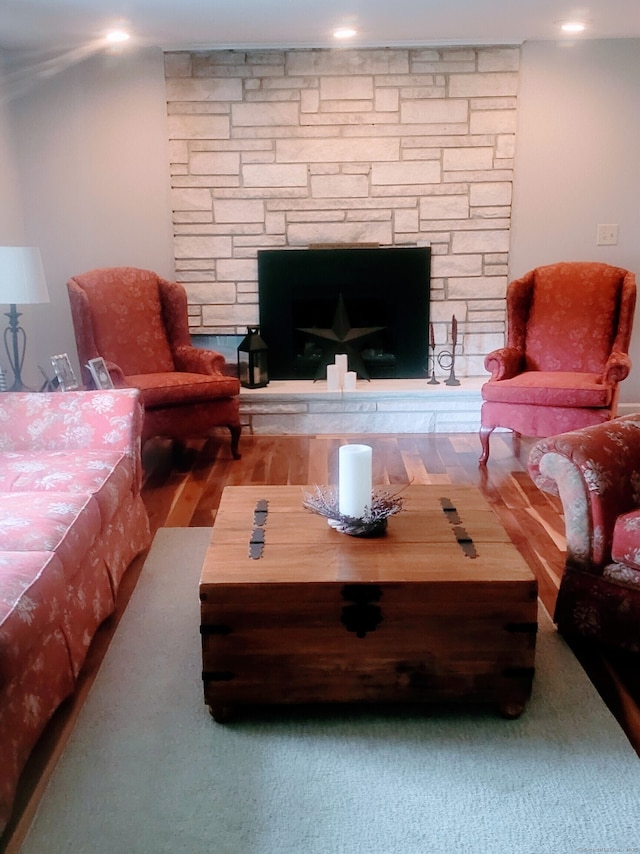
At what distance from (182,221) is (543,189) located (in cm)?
219

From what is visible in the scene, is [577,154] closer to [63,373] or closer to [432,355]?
[432,355]

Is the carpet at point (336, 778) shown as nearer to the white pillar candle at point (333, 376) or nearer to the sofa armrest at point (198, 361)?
the sofa armrest at point (198, 361)

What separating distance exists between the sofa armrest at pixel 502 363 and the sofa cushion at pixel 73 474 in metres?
2.12

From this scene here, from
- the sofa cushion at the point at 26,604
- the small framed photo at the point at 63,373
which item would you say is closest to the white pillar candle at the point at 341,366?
the small framed photo at the point at 63,373

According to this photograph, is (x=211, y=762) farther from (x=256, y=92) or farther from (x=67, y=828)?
(x=256, y=92)

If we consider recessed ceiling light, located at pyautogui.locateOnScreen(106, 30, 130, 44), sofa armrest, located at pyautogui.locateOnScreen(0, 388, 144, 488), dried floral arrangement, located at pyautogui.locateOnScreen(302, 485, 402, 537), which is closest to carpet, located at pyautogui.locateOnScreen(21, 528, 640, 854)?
dried floral arrangement, located at pyautogui.locateOnScreen(302, 485, 402, 537)

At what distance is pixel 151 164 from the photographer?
4.39 metres

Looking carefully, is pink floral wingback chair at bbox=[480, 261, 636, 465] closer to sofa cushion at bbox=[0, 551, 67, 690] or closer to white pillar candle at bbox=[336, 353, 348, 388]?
white pillar candle at bbox=[336, 353, 348, 388]

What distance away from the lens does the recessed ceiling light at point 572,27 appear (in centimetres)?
386

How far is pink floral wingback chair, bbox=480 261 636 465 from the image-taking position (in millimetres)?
3631

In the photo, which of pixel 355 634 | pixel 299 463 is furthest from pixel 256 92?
pixel 355 634

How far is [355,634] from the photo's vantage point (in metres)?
1.72

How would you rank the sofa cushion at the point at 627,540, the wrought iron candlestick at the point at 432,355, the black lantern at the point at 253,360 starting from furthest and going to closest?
the wrought iron candlestick at the point at 432,355, the black lantern at the point at 253,360, the sofa cushion at the point at 627,540

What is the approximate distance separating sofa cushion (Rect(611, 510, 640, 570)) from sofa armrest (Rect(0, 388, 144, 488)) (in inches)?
63.6
